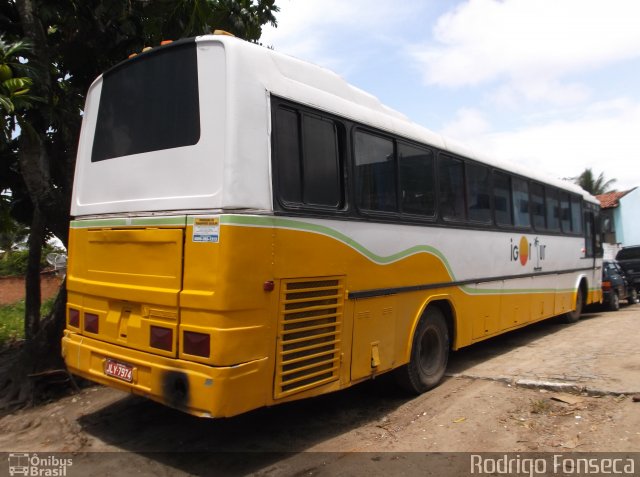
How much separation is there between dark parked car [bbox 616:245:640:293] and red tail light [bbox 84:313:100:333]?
17.5m

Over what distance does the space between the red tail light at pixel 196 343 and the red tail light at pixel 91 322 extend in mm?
1224

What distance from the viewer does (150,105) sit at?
→ 169 inches

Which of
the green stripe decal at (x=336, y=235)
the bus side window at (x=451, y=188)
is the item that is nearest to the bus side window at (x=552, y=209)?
the green stripe decal at (x=336, y=235)

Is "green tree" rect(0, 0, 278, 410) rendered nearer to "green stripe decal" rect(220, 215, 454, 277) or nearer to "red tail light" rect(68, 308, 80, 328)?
"red tail light" rect(68, 308, 80, 328)

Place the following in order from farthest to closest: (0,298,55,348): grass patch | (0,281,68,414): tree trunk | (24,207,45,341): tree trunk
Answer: (0,298,55,348): grass patch
(24,207,45,341): tree trunk
(0,281,68,414): tree trunk

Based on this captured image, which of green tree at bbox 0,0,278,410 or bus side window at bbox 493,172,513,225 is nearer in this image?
green tree at bbox 0,0,278,410

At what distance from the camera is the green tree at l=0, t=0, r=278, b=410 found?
6168 mm

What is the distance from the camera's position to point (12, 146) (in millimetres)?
7098

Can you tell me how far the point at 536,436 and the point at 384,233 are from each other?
2.26 meters

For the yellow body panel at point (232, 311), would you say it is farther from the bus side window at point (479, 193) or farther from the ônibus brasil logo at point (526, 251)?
the ônibus brasil logo at point (526, 251)

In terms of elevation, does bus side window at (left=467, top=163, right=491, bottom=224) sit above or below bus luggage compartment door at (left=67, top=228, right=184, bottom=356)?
above

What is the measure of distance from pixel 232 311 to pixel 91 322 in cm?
173

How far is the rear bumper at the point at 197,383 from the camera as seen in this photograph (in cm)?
346

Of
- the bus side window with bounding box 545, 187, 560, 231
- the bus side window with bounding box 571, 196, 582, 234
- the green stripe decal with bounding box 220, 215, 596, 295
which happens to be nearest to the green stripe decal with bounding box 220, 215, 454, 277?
the green stripe decal with bounding box 220, 215, 596, 295
